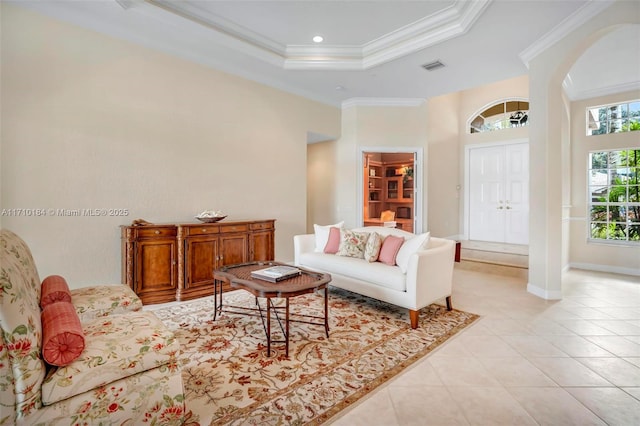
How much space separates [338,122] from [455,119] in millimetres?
3685

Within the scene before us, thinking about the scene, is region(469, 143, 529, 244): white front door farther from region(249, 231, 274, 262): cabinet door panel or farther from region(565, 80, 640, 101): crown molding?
region(249, 231, 274, 262): cabinet door panel

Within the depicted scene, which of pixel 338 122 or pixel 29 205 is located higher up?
pixel 338 122

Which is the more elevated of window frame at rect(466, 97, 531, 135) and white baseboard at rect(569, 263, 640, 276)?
window frame at rect(466, 97, 531, 135)

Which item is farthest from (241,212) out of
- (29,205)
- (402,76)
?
(402,76)

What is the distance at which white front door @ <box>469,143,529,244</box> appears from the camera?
282 inches

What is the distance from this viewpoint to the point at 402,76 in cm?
499

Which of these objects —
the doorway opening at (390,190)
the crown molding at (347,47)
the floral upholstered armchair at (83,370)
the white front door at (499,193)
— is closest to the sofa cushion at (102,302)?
the floral upholstered armchair at (83,370)

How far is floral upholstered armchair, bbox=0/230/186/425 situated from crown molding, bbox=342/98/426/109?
547cm

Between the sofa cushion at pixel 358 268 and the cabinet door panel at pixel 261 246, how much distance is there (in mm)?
628

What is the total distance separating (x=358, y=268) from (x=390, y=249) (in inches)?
16.8

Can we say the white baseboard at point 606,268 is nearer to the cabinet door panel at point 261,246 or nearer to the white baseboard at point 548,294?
the white baseboard at point 548,294

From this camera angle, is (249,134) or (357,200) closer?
(249,134)

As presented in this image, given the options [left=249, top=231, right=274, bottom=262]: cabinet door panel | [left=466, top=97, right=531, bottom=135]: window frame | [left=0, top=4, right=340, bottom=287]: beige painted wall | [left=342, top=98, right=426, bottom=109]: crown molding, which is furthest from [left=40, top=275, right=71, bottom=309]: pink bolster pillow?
[left=466, top=97, right=531, bottom=135]: window frame

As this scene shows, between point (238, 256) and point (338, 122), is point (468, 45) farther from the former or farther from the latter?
point (238, 256)
